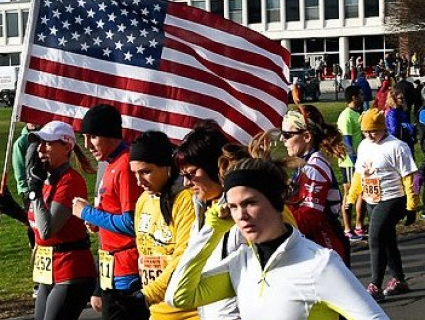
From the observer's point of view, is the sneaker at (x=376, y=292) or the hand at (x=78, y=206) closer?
the hand at (x=78, y=206)

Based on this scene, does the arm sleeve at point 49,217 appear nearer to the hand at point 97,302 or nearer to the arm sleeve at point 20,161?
the hand at point 97,302

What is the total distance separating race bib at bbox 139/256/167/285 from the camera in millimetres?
5781

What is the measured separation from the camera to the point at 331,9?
3787 inches

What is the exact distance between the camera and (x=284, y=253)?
157 inches

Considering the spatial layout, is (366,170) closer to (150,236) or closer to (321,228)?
(321,228)

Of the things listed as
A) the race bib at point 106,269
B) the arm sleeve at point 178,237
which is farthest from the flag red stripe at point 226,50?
the arm sleeve at point 178,237

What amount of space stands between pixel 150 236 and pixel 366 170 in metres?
4.44

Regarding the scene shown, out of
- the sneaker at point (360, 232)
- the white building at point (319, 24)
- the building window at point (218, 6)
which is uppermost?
the building window at point (218, 6)

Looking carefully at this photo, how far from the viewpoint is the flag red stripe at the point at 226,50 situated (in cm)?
865

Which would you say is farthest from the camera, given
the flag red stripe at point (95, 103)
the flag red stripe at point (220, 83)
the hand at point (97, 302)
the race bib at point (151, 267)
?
the flag red stripe at point (220, 83)

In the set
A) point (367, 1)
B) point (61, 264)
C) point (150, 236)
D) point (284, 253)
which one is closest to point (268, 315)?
point (284, 253)

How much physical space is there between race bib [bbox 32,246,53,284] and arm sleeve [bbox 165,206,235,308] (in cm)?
256

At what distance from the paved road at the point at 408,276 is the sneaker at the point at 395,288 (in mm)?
68

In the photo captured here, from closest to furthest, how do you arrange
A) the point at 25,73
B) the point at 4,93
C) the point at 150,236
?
the point at 150,236
the point at 25,73
the point at 4,93
